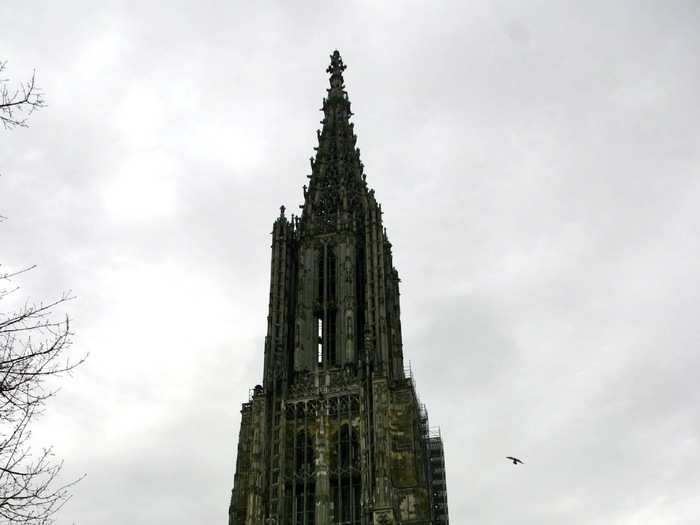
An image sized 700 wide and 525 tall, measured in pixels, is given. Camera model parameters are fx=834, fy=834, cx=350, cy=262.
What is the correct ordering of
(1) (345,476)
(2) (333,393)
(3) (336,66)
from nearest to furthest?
1. (1) (345,476)
2. (2) (333,393)
3. (3) (336,66)

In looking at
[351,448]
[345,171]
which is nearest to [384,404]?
[351,448]

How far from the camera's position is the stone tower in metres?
41.5

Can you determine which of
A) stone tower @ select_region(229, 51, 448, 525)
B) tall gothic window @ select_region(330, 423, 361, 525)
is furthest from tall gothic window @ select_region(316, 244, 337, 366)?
tall gothic window @ select_region(330, 423, 361, 525)

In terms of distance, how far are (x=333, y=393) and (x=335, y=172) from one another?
21.3 m

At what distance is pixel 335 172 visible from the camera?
61688 mm

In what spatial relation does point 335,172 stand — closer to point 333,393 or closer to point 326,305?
point 326,305

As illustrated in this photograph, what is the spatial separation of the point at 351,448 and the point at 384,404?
9.32 feet

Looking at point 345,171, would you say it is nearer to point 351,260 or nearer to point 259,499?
point 351,260

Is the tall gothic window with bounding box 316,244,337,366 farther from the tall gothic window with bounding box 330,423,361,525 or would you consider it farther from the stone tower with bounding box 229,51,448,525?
the tall gothic window with bounding box 330,423,361,525

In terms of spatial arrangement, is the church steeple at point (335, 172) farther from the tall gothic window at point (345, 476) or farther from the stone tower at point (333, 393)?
the tall gothic window at point (345, 476)

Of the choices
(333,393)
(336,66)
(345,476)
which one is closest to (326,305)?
(333,393)

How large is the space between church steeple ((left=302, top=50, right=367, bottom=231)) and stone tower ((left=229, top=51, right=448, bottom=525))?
0.17 meters

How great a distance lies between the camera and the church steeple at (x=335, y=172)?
56938 millimetres

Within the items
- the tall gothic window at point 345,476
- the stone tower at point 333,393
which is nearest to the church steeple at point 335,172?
the stone tower at point 333,393
